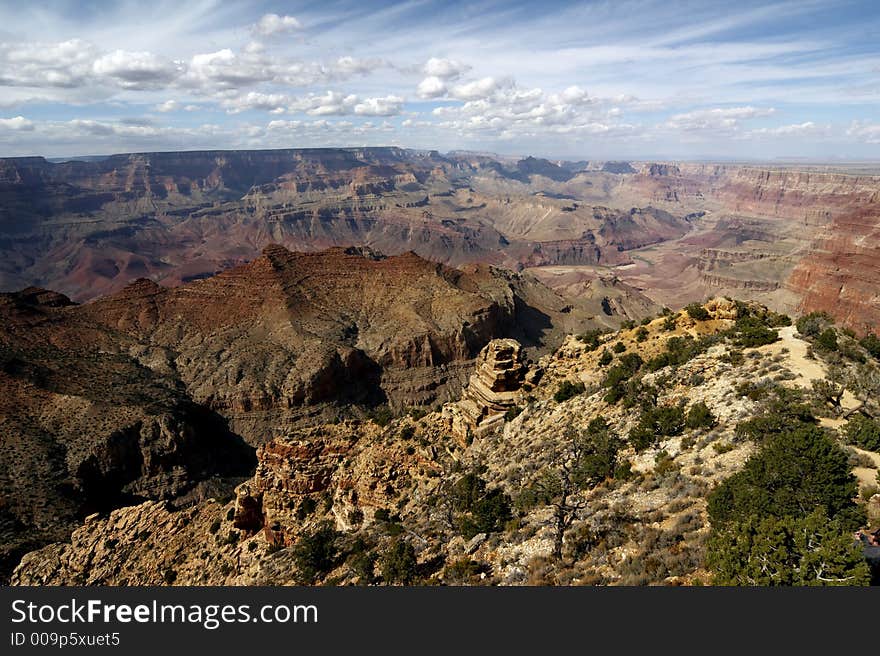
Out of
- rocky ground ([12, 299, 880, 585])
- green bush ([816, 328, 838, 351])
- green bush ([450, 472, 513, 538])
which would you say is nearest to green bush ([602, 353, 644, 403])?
rocky ground ([12, 299, 880, 585])

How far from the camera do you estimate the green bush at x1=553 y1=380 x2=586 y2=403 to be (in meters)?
32.7

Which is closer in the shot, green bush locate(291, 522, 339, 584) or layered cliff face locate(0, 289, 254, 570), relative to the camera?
green bush locate(291, 522, 339, 584)

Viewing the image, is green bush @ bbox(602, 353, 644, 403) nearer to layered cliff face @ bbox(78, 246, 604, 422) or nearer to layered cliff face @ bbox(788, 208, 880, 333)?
layered cliff face @ bbox(78, 246, 604, 422)

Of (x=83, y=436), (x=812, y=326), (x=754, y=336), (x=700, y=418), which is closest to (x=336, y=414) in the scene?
(x=83, y=436)

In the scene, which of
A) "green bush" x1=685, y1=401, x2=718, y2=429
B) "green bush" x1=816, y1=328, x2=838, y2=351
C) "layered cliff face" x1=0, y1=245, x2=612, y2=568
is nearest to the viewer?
"green bush" x1=685, y1=401, x2=718, y2=429

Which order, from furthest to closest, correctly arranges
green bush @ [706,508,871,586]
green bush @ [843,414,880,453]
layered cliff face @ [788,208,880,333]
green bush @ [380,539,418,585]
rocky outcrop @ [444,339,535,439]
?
layered cliff face @ [788,208,880,333]
rocky outcrop @ [444,339,535,439]
green bush @ [380,539,418,585]
green bush @ [843,414,880,453]
green bush @ [706,508,871,586]

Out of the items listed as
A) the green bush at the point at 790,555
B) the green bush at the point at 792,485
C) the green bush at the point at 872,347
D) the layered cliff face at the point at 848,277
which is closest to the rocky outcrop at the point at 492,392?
the green bush at the point at 792,485

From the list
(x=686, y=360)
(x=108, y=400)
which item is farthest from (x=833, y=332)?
(x=108, y=400)

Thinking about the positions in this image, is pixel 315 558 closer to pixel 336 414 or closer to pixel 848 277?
pixel 336 414

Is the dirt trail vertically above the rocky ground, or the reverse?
the dirt trail

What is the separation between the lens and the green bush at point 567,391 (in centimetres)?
3266

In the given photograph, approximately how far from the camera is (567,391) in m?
32.9

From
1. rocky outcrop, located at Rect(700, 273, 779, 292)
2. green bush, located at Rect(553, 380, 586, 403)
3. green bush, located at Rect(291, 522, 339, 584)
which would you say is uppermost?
green bush, located at Rect(553, 380, 586, 403)

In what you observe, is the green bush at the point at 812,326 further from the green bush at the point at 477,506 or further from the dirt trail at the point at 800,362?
the green bush at the point at 477,506
